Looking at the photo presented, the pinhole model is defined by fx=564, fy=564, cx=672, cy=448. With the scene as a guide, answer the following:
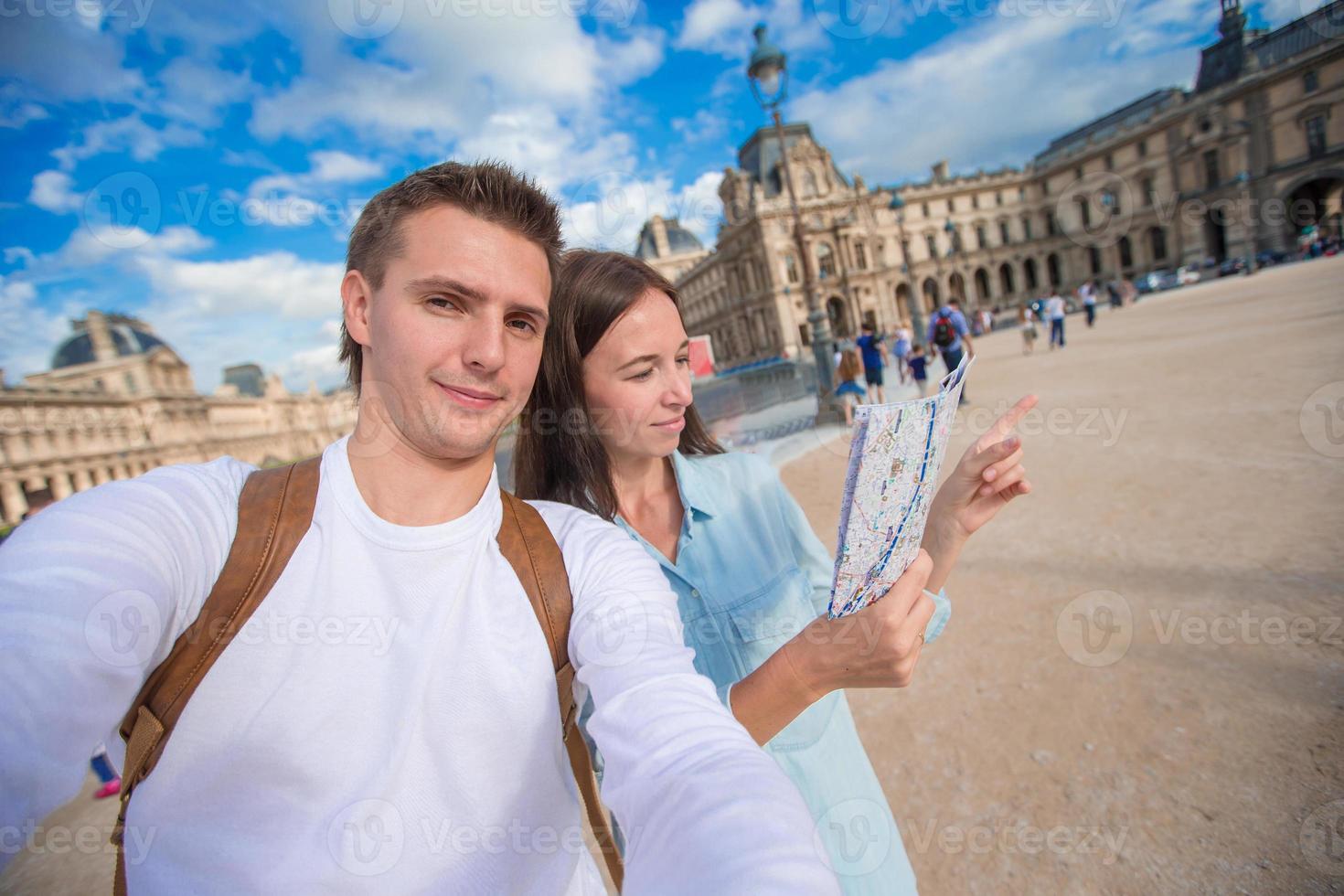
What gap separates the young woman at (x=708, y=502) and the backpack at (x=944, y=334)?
10109mm

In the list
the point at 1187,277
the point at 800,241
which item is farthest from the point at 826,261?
the point at 800,241

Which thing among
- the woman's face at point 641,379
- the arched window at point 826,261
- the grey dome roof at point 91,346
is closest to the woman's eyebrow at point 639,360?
the woman's face at point 641,379

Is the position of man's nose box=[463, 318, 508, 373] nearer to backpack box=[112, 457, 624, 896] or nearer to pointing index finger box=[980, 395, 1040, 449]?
backpack box=[112, 457, 624, 896]

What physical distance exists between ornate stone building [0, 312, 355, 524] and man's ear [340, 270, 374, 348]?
31883 mm

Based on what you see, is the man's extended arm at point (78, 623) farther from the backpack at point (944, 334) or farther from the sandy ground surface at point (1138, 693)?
the backpack at point (944, 334)

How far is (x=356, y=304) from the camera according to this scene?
1.47 metres

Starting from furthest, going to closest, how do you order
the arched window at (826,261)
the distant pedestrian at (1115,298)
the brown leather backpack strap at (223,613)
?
the arched window at (826,261) → the distant pedestrian at (1115,298) → the brown leather backpack strap at (223,613)

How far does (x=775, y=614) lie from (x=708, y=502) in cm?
40

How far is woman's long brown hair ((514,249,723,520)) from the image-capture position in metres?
1.80

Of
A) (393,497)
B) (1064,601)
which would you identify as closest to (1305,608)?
(1064,601)

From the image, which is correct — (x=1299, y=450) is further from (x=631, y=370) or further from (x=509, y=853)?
(x=509, y=853)

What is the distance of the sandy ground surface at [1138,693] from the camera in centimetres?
207

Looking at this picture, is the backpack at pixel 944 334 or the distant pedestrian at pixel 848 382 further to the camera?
the backpack at pixel 944 334

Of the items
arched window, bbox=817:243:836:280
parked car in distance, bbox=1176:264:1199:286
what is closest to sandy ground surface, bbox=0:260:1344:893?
parked car in distance, bbox=1176:264:1199:286
